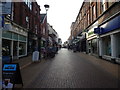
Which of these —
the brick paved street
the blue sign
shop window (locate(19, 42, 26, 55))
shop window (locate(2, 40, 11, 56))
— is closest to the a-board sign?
the blue sign

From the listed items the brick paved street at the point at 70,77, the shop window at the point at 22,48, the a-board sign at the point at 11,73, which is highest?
the shop window at the point at 22,48

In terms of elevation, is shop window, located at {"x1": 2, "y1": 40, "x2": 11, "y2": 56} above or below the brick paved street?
above

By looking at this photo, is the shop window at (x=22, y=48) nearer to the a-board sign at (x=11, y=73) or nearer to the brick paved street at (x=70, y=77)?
the brick paved street at (x=70, y=77)

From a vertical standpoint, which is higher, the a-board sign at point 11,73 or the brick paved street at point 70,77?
the a-board sign at point 11,73

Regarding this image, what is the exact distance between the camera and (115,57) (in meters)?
10.7

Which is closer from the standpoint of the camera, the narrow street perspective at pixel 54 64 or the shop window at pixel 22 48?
the narrow street perspective at pixel 54 64

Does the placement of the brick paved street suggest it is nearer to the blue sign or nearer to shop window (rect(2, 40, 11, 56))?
the blue sign

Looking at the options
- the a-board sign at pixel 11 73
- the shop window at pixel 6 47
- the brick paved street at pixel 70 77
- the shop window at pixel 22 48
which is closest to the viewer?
the a-board sign at pixel 11 73

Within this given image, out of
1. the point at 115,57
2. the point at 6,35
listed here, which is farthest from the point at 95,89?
the point at 6,35

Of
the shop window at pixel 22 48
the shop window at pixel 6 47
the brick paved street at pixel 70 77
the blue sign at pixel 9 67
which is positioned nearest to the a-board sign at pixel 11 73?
the blue sign at pixel 9 67

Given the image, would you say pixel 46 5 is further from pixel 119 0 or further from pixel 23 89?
pixel 23 89

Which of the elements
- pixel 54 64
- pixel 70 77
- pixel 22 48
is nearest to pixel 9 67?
pixel 70 77

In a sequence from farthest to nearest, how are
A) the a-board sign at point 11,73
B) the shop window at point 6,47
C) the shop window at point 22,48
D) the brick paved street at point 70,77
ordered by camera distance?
the shop window at point 22,48, the shop window at point 6,47, the brick paved street at point 70,77, the a-board sign at point 11,73

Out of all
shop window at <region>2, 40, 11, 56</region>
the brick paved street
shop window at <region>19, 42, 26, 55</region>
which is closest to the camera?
the brick paved street
